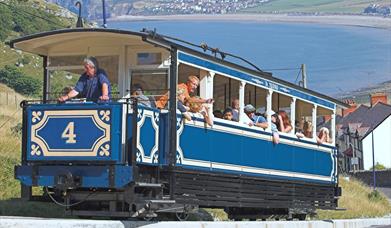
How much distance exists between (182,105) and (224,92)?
247cm

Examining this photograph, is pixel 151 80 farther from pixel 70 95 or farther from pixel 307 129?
pixel 307 129

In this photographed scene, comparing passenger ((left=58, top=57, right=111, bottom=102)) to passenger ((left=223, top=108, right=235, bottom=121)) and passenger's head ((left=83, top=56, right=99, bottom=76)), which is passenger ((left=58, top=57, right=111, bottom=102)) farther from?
passenger ((left=223, top=108, right=235, bottom=121))

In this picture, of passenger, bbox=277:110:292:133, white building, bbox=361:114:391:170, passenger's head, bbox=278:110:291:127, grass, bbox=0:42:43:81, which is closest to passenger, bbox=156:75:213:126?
passenger, bbox=277:110:292:133

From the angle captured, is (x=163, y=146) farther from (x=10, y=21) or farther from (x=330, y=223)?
(x=10, y=21)

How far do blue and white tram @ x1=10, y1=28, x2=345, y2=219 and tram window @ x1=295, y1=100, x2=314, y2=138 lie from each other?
1.91 meters

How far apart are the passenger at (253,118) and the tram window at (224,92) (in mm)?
495

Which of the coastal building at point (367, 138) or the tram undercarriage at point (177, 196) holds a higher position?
the coastal building at point (367, 138)

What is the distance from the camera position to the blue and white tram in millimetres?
14219

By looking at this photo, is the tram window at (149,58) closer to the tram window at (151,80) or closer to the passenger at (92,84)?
the tram window at (151,80)

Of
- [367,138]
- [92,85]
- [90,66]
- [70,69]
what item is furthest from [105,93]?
[367,138]

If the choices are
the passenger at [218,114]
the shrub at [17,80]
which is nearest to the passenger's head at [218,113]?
the passenger at [218,114]

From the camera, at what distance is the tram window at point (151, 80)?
15.5m

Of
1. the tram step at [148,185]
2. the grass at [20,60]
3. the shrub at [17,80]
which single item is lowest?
the tram step at [148,185]

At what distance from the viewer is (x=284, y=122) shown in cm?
2000
